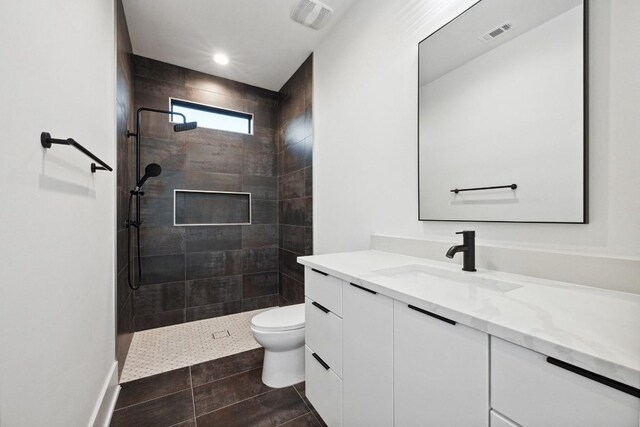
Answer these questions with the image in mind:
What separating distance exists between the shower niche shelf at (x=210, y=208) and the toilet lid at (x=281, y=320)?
4.72 ft

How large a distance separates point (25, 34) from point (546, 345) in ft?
4.96

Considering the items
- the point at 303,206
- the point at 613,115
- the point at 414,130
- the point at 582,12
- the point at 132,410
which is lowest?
the point at 132,410

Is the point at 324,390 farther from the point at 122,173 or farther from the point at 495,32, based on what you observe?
the point at 122,173

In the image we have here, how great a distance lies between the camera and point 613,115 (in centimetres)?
87

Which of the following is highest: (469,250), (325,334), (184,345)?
(469,250)

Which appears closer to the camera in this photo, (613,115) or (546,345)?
(546,345)

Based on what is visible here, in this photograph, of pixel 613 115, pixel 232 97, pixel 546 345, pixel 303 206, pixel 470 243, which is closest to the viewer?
pixel 546 345

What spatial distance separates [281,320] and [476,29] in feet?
6.41

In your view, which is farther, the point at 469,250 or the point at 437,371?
the point at 469,250

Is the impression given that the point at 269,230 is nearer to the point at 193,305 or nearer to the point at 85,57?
the point at 193,305

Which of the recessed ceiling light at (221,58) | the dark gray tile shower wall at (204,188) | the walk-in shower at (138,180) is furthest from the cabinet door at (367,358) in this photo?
the recessed ceiling light at (221,58)

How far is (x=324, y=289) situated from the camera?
1.34m

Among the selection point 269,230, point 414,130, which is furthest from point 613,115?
point 269,230

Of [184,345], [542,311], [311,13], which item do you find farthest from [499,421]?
[311,13]
